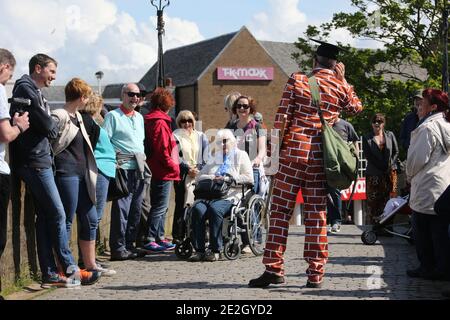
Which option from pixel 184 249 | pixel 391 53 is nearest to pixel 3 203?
pixel 184 249

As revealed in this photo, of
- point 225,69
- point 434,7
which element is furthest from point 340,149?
point 225,69

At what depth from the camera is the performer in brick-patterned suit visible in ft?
25.6

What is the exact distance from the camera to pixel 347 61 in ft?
133

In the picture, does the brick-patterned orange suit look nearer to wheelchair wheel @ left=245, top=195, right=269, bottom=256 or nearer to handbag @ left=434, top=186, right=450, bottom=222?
handbag @ left=434, top=186, right=450, bottom=222

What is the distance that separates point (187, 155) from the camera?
38.9 ft

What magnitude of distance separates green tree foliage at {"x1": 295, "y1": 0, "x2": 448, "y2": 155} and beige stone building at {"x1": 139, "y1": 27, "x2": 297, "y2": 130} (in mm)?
36069

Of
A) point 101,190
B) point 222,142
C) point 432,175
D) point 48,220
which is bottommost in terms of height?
point 48,220

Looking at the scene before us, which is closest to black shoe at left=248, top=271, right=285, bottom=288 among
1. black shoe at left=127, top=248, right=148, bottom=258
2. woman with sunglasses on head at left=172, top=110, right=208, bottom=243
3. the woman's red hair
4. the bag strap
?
the bag strap

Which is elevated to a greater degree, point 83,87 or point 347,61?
point 347,61

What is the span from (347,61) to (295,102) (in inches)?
1312

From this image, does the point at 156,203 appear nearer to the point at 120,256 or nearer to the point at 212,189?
the point at 212,189

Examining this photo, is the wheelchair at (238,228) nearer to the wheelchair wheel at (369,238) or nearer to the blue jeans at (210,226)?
the blue jeans at (210,226)

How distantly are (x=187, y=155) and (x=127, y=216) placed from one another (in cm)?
170
